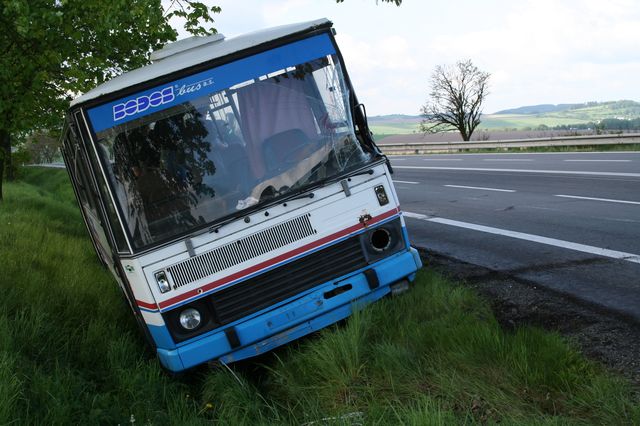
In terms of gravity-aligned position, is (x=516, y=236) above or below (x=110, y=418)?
below

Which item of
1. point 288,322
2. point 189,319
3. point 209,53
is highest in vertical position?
point 209,53

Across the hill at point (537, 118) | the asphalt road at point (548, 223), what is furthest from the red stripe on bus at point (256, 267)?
the hill at point (537, 118)

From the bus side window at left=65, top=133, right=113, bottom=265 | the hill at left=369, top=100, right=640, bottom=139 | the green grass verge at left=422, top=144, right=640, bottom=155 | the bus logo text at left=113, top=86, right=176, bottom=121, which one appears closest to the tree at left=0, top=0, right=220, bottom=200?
the bus side window at left=65, top=133, right=113, bottom=265

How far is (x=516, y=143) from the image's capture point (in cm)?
2956

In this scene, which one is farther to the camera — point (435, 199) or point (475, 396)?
point (435, 199)

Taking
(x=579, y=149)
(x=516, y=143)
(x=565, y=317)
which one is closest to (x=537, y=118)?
(x=516, y=143)

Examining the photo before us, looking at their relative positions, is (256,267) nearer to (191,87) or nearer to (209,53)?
(191,87)

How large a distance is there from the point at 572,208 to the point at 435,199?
167 inches

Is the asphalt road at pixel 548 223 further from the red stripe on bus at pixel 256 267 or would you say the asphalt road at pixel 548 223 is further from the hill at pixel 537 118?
the hill at pixel 537 118

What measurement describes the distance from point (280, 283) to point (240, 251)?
0.43 metres

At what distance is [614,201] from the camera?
1157cm

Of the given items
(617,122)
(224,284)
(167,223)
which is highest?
(167,223)

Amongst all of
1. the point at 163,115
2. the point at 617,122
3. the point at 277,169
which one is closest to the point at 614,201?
the point at 277,169

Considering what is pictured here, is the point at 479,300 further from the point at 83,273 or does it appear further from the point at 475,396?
the point at 83,273
